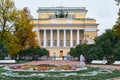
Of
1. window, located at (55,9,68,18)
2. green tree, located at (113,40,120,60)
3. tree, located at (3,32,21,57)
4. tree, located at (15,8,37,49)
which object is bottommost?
green tree, located at (113,40,120,60)

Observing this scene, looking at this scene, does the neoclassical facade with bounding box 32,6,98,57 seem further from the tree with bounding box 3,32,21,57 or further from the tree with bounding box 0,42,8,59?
the tree with bounding box 0,42,8,59

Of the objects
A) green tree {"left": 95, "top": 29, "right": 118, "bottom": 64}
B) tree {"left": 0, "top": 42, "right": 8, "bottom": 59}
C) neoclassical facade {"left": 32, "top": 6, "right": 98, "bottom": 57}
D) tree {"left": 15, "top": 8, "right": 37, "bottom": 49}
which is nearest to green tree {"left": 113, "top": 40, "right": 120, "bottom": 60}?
green tree {"left": 95, "top": 29, "right": 118, "bottom": 64}

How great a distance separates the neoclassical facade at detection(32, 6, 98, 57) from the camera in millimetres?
108188

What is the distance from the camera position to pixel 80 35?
11244 cm

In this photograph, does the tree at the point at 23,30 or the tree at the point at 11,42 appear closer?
the tree at the point at 11,42

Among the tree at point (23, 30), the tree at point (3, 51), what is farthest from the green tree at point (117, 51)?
the tree at point (3, 51)

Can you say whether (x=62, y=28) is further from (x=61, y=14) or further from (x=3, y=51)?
(x=3, y=51)

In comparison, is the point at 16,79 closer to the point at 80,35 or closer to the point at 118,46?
the point at 118,46

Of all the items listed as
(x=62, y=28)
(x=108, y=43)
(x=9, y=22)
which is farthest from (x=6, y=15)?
(x=62, y=28)

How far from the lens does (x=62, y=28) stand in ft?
360

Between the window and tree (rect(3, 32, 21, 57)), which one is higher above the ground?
the window

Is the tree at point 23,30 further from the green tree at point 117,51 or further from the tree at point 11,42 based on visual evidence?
the green tree at point 117,51

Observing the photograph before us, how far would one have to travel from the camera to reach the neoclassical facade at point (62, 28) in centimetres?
10819

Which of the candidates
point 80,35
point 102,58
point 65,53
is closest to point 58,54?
point 65,53
